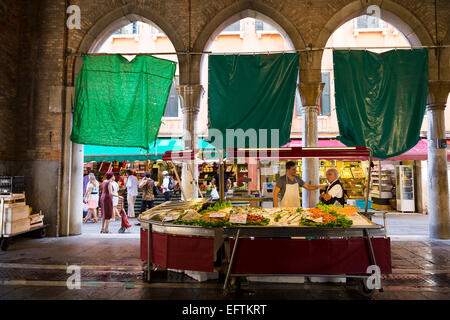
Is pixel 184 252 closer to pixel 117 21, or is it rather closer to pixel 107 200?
pixel 107 200

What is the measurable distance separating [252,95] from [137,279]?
20.0 ft

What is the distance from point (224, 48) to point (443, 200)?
39.7 feet

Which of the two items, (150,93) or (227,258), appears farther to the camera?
(150,93)

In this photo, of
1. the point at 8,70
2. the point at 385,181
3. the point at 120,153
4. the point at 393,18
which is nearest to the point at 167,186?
the point at 120,153

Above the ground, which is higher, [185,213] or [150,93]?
[150,93]

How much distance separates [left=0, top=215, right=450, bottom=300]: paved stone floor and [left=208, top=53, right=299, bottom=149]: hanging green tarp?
435 cm

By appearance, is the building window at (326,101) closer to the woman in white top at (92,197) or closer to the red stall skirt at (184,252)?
the woman in white top at (92,197)

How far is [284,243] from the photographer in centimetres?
464

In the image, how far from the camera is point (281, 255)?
183 inches

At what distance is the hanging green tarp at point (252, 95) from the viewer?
8.75m

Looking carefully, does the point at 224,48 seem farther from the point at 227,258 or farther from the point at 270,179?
the point at 227,258

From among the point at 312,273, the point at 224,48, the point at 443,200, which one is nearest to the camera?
the point at 312,273
